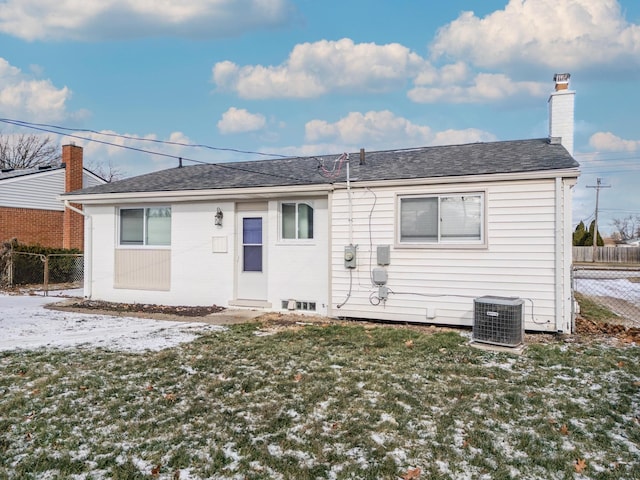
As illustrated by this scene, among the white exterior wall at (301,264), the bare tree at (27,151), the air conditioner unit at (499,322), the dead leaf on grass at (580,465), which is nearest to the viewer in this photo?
the dead leaf on grass at (580,465)

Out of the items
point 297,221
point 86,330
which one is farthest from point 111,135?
point 86,330

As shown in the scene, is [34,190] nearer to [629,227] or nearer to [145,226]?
[145,226]

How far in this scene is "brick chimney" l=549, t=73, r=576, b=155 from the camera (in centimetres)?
948

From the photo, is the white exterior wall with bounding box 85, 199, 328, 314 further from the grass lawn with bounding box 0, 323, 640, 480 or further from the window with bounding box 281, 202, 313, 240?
the grass lawn with bounding box 0, 323, 640, 480

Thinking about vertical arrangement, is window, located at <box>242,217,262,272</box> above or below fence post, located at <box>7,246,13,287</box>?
above

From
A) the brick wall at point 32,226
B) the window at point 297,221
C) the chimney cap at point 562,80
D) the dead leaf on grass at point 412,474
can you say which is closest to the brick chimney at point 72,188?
the brick wall at point 32,226

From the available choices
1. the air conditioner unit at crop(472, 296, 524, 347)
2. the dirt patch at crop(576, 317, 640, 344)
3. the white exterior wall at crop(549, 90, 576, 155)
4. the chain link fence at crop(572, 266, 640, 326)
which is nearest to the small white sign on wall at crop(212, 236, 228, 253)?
the air conditioner unit at crop(472, 296, 524, 347)

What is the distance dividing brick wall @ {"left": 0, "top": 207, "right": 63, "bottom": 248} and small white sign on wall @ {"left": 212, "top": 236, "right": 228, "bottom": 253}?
40.9 ft

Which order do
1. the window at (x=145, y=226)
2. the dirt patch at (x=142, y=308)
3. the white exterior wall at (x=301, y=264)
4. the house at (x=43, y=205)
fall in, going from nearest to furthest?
the white exterior wall at (x=301, y=264) → the dirt patch at (x=142, y=308) → the window at (x=145, y=226) → the house at (x=43, y=205)

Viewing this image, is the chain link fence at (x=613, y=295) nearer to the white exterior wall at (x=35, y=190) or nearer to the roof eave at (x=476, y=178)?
the roof eave at (x=476, y=178)

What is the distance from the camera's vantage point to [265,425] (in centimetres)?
401

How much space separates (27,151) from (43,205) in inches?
956

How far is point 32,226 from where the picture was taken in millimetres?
19109

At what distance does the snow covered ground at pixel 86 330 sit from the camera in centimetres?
686
